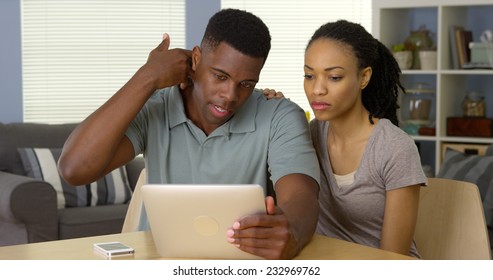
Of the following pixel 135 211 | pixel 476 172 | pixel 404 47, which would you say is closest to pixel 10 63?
pixel 404 47

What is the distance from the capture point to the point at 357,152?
213 centimetres

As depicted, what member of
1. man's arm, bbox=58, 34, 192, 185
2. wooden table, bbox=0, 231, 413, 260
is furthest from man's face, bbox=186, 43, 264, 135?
wooden table, bbox=0, 231, 413, 260

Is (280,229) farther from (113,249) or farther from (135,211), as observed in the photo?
(135,211)

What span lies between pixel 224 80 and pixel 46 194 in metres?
2.43

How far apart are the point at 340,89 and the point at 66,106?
3.69m

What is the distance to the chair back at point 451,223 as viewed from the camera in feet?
7.00

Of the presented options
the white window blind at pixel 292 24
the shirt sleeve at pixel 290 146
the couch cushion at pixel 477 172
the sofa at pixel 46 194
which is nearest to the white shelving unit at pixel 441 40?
the white window blind at pixel 292 24

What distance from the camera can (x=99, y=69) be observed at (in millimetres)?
5547

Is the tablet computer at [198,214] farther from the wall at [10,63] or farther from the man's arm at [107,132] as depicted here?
the wall at [10,63]

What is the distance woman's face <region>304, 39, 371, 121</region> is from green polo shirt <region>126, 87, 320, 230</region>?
0.27ft

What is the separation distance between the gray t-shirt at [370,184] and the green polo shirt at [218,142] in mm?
145
